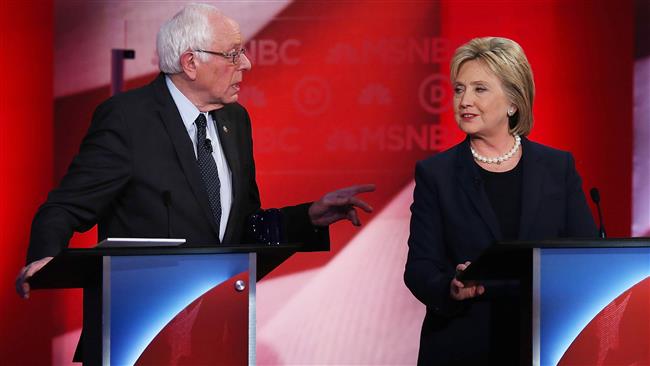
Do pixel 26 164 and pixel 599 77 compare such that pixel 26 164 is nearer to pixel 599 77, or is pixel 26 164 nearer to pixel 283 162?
pixel 283 162

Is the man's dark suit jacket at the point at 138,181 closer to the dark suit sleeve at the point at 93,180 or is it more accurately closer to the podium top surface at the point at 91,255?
the dark suit sleeve at the point at 93,180

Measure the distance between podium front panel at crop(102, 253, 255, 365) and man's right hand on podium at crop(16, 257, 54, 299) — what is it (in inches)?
9.4

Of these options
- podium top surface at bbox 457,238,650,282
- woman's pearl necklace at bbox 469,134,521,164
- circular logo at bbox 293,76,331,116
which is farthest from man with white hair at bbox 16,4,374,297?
circular logo at bbox 293,76,331,116

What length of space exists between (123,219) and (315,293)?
2181 millimetres

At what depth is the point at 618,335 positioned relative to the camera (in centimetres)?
230

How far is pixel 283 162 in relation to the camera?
5074 millimetres

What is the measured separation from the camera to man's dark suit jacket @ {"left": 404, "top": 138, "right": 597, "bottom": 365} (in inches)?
108

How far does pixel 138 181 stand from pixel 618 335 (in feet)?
4.78

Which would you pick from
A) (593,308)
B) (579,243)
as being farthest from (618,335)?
(579,243)

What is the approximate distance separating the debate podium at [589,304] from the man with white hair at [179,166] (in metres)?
0.84

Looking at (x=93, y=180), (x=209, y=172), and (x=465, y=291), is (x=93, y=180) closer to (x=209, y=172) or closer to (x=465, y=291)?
(x=209, y=172)

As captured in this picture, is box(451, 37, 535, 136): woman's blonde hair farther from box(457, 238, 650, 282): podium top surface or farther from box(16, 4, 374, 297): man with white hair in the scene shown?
box(457, 238, 650, 282): podium top surface

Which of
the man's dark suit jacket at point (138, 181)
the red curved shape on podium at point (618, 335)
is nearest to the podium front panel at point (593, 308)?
the red curved shape on podium at point (618, 335)

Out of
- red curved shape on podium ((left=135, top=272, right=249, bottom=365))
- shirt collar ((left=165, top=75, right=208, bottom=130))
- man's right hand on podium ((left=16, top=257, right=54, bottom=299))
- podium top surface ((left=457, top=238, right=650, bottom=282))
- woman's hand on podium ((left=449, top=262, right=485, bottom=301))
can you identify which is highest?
shirt collar ((left=165, top=75, right=208, bottom=130))
